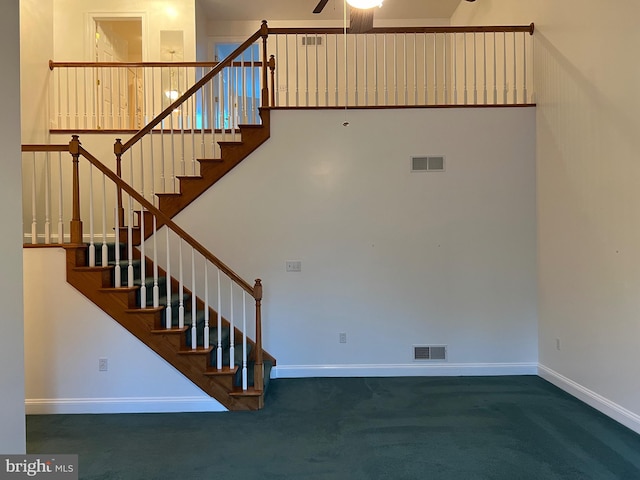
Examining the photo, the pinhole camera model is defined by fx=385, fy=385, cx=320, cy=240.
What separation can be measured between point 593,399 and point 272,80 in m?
4.34

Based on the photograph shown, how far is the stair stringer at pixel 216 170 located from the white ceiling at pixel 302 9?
318 centimetres

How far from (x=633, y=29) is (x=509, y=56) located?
6.45ft

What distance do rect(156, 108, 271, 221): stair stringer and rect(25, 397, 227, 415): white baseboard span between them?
186cm

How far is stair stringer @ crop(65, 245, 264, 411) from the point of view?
320cm

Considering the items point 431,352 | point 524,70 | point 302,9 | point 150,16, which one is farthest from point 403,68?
point 431,352

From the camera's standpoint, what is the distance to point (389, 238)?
4.19 metres

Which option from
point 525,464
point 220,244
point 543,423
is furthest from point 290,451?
point 220,244

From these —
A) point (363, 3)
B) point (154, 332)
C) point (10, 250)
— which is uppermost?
point (363, 3)

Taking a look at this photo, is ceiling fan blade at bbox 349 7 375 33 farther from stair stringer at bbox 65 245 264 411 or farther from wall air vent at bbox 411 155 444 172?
stair stringer at bbox 65 245 264 411

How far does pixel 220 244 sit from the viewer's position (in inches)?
164

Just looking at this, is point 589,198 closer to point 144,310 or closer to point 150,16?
point 144,310

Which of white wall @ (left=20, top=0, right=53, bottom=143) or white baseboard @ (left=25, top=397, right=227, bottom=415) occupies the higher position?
white wall @ (left=20, top=0, right=53, bottom=143)

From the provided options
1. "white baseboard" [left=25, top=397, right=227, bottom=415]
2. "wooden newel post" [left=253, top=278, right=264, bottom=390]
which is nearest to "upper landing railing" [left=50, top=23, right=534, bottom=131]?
"wooden newel post" [left=253, top=278, right=264, bottom=390]

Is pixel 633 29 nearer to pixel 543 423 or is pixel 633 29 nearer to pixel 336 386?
pixel 543 423
